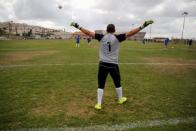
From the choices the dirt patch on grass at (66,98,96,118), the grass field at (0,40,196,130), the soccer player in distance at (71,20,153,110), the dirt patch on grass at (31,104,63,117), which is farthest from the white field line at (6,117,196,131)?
the soccer player in distance at (71,20,153,110)

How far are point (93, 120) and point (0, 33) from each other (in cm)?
12106

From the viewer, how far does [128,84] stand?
32.6 ft

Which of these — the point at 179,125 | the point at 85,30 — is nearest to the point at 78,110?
the point at 85,30

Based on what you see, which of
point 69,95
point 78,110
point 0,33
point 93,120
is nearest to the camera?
point 93,120

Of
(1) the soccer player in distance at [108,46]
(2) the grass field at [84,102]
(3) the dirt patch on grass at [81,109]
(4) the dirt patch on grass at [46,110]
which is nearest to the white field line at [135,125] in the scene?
(2) the grass field at [84,102]

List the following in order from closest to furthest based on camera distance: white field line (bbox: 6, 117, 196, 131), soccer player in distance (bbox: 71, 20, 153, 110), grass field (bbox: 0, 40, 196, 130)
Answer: white field line (bbox: 6, 117, 196, 131), grass field (bbox: 0, 40, 196, 130), soccer player in distance (bbox: 71, 20, 153, 110)

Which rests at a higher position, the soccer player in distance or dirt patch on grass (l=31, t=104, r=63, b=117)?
the soccer player in distance

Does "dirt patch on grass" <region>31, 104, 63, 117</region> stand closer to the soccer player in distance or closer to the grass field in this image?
the grass field

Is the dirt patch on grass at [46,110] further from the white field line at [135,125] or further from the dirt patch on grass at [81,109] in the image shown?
the white field line at [135,125]

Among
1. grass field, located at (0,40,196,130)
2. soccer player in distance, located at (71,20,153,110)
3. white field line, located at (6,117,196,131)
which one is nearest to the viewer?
white field line, located at (6,117,196,131)

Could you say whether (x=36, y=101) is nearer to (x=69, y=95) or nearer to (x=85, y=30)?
(x=69, y=95)

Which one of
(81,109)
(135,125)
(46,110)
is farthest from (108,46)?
(46,110)

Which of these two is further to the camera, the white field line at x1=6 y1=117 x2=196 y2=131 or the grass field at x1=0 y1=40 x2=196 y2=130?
the grass field at x1=0 y1=40 x2=196 y2=130

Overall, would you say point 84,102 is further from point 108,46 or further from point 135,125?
point 135,125
